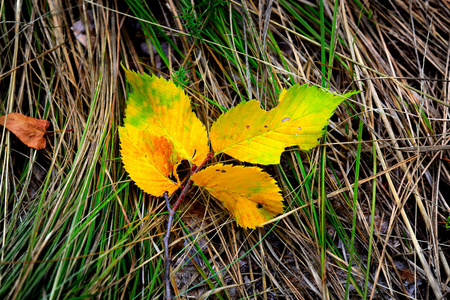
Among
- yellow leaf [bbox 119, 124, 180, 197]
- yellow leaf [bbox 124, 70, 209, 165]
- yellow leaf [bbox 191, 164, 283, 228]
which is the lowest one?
yellow leaf [bbox 191, 164, 283, 228]

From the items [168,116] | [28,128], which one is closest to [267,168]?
[168,116]

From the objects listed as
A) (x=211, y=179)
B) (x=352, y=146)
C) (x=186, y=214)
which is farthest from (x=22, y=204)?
(x=352, y=146)

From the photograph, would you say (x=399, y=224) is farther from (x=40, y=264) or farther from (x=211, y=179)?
(x=40, y=264)

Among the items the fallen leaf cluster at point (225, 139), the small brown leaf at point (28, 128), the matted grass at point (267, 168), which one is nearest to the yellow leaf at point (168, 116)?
the fallen leaf cluster at point (225, 139)

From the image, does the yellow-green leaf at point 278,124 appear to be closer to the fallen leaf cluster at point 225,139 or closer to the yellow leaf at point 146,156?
the fallen leaf cluster at point 225,139

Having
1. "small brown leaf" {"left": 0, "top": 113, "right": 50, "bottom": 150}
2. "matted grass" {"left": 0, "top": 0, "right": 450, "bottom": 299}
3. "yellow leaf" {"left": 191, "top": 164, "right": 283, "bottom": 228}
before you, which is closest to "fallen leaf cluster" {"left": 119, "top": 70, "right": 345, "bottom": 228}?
"yellow leaf" {"left": 191, "top": 164, "right": 283, "bottom": 228}

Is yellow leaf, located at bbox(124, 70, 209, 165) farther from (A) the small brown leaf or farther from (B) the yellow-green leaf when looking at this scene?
(A) the small brown leaf

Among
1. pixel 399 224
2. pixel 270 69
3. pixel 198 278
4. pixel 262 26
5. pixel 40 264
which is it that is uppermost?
pixel 262 26
